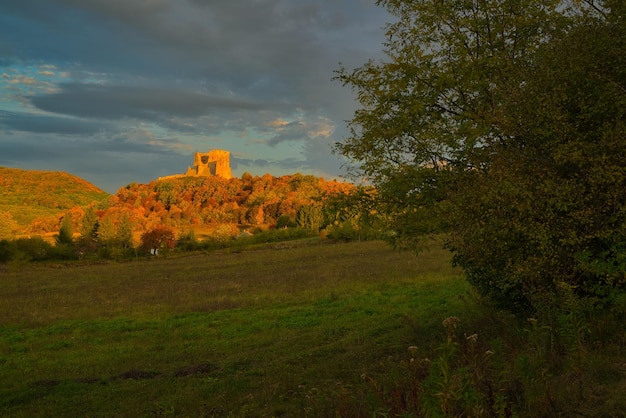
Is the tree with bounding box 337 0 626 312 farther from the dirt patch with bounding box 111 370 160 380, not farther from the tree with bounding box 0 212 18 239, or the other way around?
the tree with bounding box 0 212 18 239

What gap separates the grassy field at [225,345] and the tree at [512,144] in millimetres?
3309

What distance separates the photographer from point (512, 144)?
11094 millimetres

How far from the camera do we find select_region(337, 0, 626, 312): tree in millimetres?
8758

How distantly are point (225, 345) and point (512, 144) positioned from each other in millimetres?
12412

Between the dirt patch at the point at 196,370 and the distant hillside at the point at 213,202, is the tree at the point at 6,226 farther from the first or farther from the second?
the dirt patch at the point at 196,370

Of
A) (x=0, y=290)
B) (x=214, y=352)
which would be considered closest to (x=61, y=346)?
(x=214, y=352)

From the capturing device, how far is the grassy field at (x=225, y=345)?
35.9ft

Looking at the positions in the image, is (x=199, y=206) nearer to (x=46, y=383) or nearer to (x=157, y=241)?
(x=157, y=241)

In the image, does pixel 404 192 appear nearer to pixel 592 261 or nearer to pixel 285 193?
pixel 592 261

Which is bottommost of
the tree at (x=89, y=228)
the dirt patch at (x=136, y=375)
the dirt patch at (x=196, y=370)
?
the dirt patch at (x=136, y=375)

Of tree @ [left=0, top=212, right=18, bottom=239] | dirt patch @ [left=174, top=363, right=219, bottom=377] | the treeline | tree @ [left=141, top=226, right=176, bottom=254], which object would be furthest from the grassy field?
tree @ [left=141, top=226, right=176, bottom=254]

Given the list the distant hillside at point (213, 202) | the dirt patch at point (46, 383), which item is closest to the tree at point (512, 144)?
the dirt patch at point (46, 383)

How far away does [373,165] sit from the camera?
614 inches

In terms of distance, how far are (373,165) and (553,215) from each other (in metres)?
7.48
